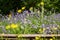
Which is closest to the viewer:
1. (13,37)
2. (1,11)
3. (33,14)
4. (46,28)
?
(13,37)

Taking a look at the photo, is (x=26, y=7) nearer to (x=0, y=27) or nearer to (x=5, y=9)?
(x=5, y=9)

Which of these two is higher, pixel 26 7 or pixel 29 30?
pixel 26 7

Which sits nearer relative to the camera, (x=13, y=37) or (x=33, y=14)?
(x=13, y=37)

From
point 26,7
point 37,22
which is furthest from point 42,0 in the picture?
point 37,22

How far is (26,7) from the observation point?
25.0 ft

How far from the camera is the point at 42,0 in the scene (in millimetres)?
7164

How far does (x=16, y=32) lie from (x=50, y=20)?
0.87 metres

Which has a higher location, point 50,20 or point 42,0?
point 42,0

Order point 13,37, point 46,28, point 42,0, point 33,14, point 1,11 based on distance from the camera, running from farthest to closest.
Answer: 1. point 1,11
2. point 42,0
3. point 33,14
4. point 46,28
5. point 13,37

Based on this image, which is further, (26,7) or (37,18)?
(26,7)

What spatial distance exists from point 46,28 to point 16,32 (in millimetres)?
589

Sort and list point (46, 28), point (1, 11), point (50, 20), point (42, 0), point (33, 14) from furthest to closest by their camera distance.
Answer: point (1, 11) < point (42, 0) < point (33, 14) < point (50, 20) < point (46, 28)

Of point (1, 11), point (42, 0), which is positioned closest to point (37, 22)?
point (42, 0)

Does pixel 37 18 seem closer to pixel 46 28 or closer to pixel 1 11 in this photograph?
pixel 46 28
